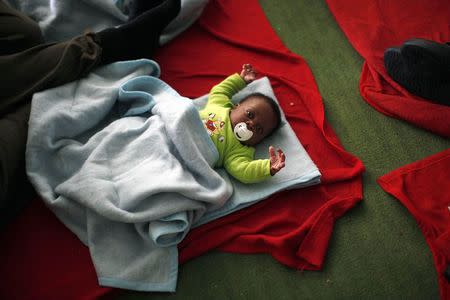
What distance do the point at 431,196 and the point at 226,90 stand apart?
0.63m

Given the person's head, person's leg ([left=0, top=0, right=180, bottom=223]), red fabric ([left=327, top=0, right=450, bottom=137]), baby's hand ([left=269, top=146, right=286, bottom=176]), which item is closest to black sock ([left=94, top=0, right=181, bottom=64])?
person's leg ([left=0, top=0, right=180, bottom=223])

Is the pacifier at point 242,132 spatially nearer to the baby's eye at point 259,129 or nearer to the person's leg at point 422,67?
the baby's eye at point 259,129

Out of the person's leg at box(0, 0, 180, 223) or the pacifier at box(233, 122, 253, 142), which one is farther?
the pacifier at box(233, 122, 253, 142)

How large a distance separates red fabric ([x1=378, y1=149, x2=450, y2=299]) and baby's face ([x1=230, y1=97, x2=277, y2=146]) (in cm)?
35

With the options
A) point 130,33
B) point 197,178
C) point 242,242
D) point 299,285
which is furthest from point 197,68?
point 299,285

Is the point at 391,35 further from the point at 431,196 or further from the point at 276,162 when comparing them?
the point at 276,162

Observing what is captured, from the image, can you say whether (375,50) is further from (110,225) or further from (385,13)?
(110,225)

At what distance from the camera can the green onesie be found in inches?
37.9

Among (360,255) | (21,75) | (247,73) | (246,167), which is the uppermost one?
(21,75)

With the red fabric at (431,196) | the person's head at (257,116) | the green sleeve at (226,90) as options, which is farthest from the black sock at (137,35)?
the red fabric at (431,196)

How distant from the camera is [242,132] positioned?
39.9 inches

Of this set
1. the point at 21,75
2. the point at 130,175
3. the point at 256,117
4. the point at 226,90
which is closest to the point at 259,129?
the point at 256,117

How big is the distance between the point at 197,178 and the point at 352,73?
2.28 feet

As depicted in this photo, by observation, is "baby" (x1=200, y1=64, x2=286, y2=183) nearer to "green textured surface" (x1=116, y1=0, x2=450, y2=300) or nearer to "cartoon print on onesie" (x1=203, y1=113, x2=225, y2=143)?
"cartoon print on onesie" (x1=203, y1=113, x2=225, y2=143)
